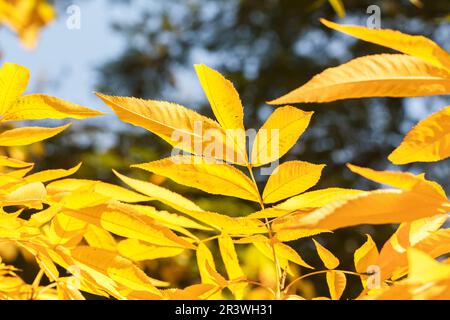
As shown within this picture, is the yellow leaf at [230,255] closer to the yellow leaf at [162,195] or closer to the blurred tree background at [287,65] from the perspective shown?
the yellow leaf at [162,195]

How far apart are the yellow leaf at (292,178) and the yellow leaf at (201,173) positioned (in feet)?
0.07

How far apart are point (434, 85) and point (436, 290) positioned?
0.08m

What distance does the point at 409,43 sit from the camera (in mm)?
237

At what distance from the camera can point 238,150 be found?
0.30m

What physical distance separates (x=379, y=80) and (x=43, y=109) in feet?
0.58

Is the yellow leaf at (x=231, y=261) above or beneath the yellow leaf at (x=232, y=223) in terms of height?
beneath

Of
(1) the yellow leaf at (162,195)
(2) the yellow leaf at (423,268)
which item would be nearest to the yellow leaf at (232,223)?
(1) the yellow leaf at (162,195)

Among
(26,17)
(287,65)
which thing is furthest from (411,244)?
(287,65)

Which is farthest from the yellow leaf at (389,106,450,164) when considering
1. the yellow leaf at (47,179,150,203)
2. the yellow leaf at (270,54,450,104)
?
the yellow leaf at (47,179,150,203)

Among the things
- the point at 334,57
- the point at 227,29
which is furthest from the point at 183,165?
the point at 227,29

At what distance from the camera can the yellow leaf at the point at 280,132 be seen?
0.30m

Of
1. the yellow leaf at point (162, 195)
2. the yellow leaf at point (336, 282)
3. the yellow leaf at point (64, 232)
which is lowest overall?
the yellow leaf at point (336, 282)

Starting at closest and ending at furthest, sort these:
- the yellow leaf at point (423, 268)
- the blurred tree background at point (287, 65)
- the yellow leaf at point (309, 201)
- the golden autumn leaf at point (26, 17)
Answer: the yellow leaf at point (423, 268) < the yellow leaf at point (309, 201) < the golden autumn leaf at point (26, 17) < the blurred tree background at point (287, 65)
